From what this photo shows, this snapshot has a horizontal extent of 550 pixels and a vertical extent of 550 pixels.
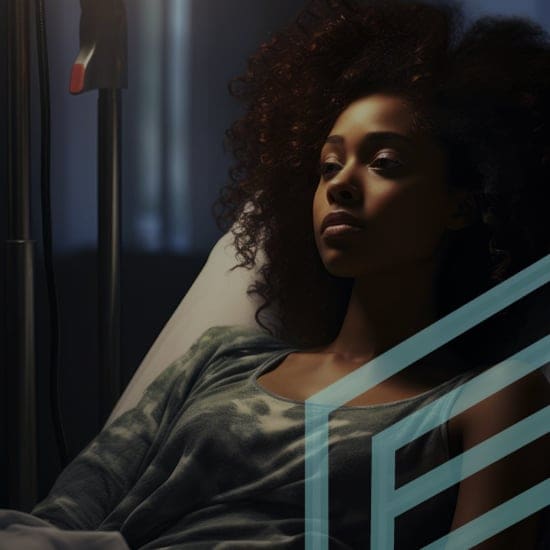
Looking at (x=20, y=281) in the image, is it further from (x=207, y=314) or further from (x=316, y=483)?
(x=316, y=483)

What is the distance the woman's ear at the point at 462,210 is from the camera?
2.70ft

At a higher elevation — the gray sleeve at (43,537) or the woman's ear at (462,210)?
the woman's ear at (462,210)

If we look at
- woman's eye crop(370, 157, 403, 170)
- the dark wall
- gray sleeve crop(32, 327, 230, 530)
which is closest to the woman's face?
woman's eye crop(370, 157, 403, 170)

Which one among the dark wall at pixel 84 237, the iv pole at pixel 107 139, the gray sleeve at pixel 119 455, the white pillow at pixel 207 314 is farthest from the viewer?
the dark wall at pixel 84 237

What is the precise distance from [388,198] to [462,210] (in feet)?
0.17

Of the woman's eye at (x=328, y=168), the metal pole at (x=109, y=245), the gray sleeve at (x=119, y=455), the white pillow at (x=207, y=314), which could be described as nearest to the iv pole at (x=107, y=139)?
the metal pole at (x=109, y=245)

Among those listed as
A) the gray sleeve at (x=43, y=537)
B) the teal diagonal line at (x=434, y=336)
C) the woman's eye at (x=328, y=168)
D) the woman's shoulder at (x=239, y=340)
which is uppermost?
the woman's eye at (x=328, y=168)

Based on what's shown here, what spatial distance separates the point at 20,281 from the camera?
4.11ft

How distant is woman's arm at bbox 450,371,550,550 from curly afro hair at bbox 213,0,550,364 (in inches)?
2.6

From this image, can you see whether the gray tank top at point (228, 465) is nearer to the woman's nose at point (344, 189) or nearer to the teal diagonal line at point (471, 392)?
the teal diagonal line at point (471, 392)

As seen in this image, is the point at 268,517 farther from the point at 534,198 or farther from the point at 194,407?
the point at 534,198

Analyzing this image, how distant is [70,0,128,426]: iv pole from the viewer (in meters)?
1.19

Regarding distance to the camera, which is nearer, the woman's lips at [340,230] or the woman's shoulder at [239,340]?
the woman's lips at [340,230]

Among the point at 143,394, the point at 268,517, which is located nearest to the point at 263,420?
the point at 268,517
